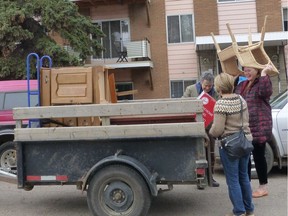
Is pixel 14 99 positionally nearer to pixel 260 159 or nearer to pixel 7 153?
pixel 7 153

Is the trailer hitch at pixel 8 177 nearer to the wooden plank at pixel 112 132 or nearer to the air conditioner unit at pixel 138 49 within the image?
the wooden plank at pixel 112 132

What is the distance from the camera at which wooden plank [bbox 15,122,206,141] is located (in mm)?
4676

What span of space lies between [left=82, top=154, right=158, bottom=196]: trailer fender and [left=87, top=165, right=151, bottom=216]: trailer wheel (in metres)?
0.07

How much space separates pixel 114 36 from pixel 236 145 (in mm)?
15161

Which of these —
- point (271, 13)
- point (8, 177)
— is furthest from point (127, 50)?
point (8, 177)

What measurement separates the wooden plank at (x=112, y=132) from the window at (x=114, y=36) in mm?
14193

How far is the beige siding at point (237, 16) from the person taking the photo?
716 inches

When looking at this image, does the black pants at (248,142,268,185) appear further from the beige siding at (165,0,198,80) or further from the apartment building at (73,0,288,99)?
the beige siding at (165,0,198,80)

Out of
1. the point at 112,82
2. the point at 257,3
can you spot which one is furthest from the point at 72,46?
the point at 112,82

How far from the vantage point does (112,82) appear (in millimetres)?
6098

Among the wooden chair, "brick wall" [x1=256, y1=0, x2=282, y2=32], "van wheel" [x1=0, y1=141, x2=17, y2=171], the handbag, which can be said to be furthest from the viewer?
"brick wall" [x1=256, y1=0, x2=282, y2=32]

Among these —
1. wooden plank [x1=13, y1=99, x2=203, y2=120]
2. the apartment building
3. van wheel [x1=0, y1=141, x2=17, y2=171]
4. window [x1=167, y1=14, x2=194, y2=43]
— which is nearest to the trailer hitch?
wooden plank [x1=13, y1=99, x2=203, y2=120]

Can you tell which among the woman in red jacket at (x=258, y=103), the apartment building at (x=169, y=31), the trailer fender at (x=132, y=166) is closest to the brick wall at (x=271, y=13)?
the apartment building at (x=169, y=31)

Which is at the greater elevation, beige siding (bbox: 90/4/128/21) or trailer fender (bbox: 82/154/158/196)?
beige siding (bbox: 90/4/128/21)
